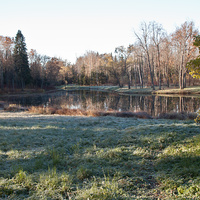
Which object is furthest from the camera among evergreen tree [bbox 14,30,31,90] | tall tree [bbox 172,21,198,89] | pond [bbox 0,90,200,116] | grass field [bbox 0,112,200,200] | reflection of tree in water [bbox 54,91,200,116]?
evergreen tree [bbox 14,30,31,90]

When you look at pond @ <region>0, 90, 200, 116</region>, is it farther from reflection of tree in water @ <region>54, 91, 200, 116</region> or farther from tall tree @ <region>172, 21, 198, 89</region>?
tall tree @ <region>172, 21, 198, 89</region>

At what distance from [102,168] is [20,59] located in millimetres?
57605

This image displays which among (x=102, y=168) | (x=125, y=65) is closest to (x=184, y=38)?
(x=125, y=65)

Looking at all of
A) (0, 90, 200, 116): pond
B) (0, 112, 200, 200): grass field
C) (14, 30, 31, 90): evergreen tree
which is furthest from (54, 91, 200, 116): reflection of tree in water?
(14, 30, 31, 90): evergreen tree

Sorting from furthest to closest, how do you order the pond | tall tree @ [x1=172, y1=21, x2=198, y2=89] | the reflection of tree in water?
1. tall tree @ [x1=172, y1=21, x2=198, y2=89]
2. the pond
3. the reflection of tree in water

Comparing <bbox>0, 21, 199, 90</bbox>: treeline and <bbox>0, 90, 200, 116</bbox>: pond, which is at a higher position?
<bbox>0, 21, 199, 90</bbox>: treeline

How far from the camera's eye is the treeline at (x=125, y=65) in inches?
1718

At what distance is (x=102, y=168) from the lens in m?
4.59

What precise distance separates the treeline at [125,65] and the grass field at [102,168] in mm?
20392

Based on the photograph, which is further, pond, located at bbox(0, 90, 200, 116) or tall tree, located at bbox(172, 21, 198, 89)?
tall tree, located at bbox(172, 21, 198, 89)

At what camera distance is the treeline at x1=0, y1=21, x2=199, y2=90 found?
143 feet

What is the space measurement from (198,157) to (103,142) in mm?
3375

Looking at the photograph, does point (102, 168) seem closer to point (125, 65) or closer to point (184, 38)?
point (184, 38)

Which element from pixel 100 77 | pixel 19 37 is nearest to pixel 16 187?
pixel 19 37
